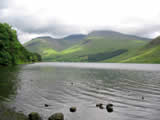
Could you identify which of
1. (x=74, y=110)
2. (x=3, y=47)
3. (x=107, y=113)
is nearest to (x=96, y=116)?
(x=107, y=113)

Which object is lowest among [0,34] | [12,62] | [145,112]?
[145,112]

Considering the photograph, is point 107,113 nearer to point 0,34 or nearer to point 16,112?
point 16,112

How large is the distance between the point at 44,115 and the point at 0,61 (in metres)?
110

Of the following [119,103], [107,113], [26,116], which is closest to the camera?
[26,116]

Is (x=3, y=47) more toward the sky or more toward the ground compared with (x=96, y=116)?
more toward the sky

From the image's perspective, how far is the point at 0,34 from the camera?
117 meters

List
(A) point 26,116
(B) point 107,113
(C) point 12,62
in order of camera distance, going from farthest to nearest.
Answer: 1. (C) point 12,62
2. (B) point 107,113
3. (A) point 26,116

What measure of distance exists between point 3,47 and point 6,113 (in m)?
108

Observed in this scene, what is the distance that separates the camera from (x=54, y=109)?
24.5 m

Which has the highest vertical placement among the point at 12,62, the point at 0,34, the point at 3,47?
the point at 0,34

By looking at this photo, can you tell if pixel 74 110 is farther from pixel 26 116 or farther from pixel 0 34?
pixel 0 34

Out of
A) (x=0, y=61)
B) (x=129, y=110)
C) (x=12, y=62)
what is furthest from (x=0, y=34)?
(x=129, y=110)

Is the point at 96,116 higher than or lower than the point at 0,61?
lower

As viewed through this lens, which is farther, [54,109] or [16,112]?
[54,109]
